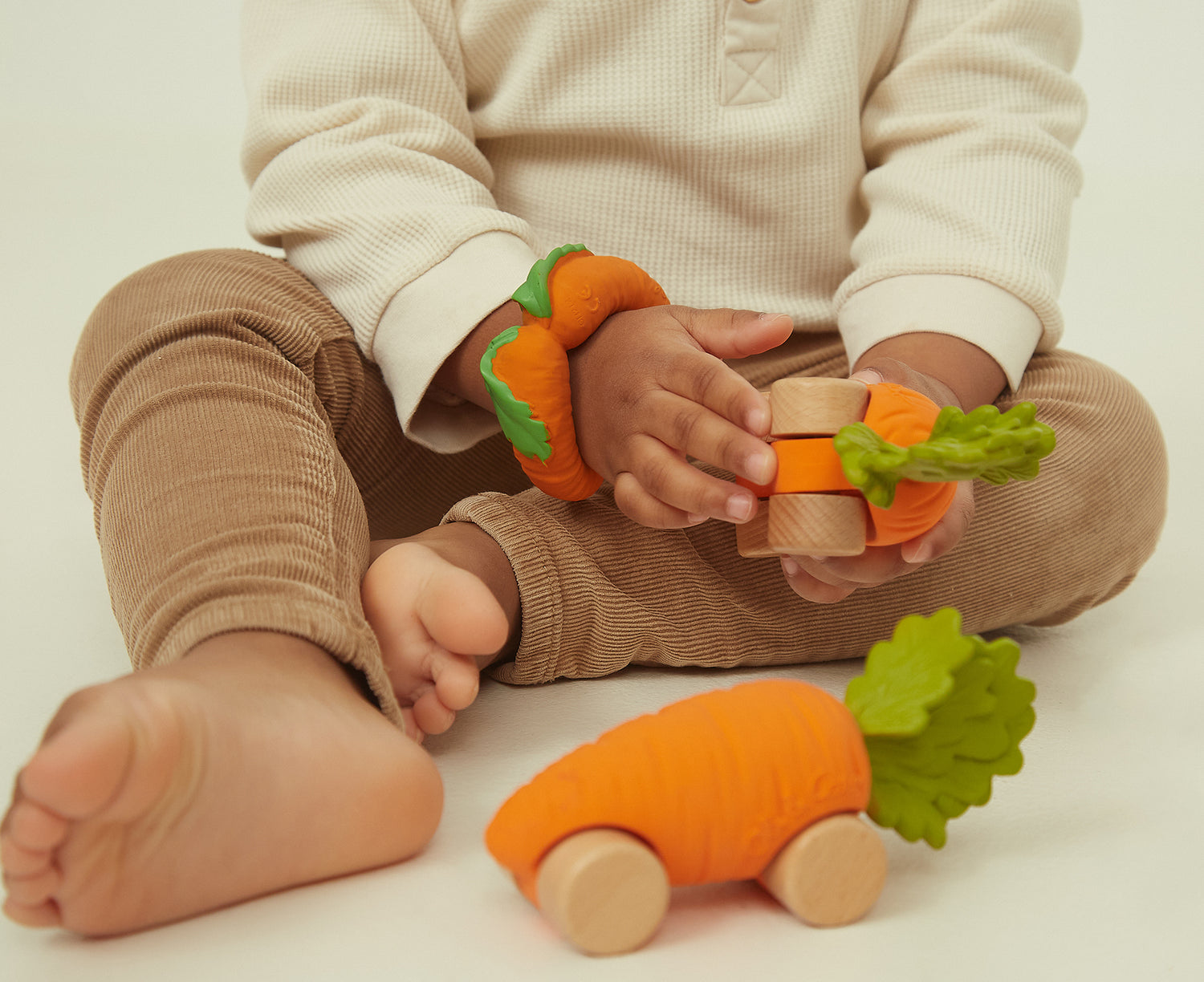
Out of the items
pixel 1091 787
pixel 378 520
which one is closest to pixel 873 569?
pixel 1091 787

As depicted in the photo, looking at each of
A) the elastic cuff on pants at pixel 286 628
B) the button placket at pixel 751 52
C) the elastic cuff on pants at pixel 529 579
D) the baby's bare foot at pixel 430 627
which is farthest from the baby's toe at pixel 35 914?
the button placket at pixel 751 52

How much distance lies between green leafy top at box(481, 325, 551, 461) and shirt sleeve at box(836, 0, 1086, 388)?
0.97 feet

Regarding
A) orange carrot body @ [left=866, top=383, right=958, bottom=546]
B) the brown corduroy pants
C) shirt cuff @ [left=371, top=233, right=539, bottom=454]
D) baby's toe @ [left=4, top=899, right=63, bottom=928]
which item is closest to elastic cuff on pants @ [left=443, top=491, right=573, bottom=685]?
the brown corduroy pants

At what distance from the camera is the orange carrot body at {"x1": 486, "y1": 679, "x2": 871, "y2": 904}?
42cm

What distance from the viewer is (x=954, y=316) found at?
2.67 ft

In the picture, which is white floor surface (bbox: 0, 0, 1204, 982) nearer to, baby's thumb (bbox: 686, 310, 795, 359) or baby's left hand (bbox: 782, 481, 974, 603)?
baby's left hand (bbox: 782, 481, 974, 603)

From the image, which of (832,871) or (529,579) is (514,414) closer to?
(529,579)

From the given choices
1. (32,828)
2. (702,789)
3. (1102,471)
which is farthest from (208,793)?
(1102,471)

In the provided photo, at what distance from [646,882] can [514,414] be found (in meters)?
0.32

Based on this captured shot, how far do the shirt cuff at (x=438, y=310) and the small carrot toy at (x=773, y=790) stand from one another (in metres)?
0.37

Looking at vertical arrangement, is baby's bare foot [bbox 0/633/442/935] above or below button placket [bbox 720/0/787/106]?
below

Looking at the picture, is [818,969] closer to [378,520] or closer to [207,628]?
[207,628]

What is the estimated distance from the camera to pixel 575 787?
0.42m

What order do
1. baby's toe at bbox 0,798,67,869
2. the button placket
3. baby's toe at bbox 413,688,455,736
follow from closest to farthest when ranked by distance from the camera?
baby's toe at bbox 0,798,67,869 < baby's toe at bbox 413,688,455,736 < the button placket
